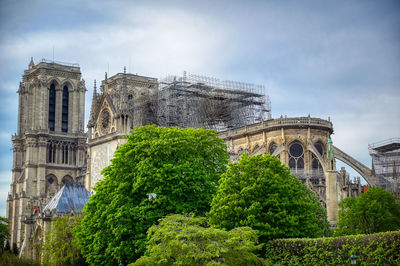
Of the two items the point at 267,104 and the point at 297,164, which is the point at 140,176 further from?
the point at 267,104

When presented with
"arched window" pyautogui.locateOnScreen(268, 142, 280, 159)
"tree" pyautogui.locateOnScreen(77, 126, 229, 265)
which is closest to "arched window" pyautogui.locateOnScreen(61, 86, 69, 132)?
"arched window" pyautogui.locateOnScreen(268, 142, 280, 159)

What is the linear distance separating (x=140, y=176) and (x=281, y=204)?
9.46m

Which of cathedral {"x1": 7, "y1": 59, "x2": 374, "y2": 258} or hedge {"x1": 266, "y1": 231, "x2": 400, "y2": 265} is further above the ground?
cathedral {"x1": 7, "y1": 59, "x2": 374, "y2": 258}

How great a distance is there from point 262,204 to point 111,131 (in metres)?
46.7

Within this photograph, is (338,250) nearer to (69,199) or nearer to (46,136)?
(69,199)

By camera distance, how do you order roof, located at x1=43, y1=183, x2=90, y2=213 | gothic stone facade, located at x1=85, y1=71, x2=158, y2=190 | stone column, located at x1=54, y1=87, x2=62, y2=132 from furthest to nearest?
stone column, located at x1=54, y1=87, x2=62, y2=132 < gothic stone facade, located at x1=85, y1=71, x2=158, y2=190 < roof, located at x1=43, y1=183, x2=90, y2=213

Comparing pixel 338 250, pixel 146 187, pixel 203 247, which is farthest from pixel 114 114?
pixel 338 250

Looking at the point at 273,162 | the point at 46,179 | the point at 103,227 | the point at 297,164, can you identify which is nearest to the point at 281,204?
the point at 273,162

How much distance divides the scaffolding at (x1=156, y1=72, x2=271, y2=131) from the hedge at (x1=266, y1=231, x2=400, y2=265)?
43987 mm

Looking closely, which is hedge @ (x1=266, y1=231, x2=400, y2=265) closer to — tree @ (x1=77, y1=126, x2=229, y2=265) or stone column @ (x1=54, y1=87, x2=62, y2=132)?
tree @ (x1=77, y1=126, x2=229, y2=265)

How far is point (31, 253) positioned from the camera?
62.7 metres

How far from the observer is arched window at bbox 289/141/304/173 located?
68.9m

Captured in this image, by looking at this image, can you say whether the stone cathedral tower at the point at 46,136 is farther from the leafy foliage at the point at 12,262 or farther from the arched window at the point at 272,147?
the leafy foliage at the point at 12,262

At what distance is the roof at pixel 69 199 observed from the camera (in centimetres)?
6100
